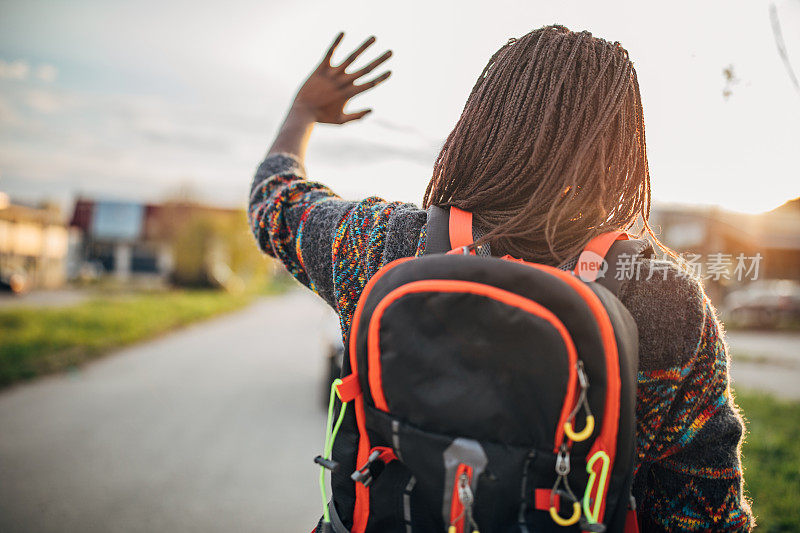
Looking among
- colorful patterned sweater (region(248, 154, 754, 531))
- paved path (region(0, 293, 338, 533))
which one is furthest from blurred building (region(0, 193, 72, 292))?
colorful patterned sweater (region(248, 154, 754, 531))

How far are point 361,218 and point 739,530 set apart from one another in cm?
103

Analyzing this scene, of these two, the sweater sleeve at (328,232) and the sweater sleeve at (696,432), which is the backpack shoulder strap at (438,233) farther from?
the sweater sleeve at (696,432)

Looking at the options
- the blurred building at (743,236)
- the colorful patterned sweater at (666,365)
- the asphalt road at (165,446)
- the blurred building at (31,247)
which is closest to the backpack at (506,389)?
the colorful patterned sweater at (666,365)

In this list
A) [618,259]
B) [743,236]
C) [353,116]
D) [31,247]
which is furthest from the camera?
[31,247]

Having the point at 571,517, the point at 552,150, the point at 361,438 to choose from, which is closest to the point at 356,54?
the point at 552,150

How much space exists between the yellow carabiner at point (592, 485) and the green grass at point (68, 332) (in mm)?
6697

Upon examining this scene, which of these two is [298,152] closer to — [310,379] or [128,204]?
[310,379]

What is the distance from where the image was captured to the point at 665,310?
0.95 meters

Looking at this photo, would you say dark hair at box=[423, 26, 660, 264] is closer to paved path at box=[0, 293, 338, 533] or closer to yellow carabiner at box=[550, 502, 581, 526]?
yellow carabiner at box=[550, 502, 581, 526]

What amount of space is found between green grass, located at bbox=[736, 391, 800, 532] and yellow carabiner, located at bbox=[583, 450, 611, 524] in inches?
76.3

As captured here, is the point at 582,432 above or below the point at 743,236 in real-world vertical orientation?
below

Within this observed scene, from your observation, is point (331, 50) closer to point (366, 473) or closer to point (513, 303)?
point (513, 303)

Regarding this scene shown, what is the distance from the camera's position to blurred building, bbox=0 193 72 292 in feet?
65.2

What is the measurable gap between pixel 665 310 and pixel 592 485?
1.17 feet
